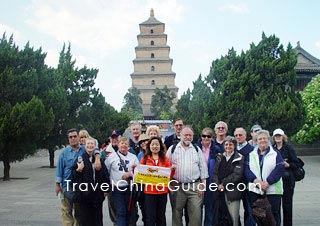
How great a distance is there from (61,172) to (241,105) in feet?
42.6

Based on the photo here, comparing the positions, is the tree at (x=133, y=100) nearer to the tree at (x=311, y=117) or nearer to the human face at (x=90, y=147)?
the tree at (x=311, y=117)

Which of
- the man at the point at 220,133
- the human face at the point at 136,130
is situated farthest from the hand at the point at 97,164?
the man at the point at 220,133

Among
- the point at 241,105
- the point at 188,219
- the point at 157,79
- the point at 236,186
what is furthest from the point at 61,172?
the point at 157,79

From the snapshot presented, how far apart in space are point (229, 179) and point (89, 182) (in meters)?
1.82

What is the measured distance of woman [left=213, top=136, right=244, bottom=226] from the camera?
16.5 ft

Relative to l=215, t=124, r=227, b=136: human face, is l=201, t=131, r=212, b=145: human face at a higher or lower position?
lower

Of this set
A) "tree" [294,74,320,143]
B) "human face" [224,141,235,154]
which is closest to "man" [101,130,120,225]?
"human face" [224,141,235,154]

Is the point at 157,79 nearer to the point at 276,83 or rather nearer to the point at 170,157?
the point at 276,83

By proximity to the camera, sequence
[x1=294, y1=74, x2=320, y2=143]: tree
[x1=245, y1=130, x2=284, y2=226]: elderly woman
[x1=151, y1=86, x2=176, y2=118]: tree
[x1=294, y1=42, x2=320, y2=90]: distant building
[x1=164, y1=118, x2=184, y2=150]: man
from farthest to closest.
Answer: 1. [x1=151, y1=86, x2=176, y2=118]: tree
2. [x1=294, y1=42, x2=320, y2=90]: distant building
3. [x1=294, y1=74, x2=320, y2=143]: tree
4. [x1=164, y1=118, x2=184, y2=150]: man
5. [x1=245, y1=130, x2=284, y2=226]: elderly woman

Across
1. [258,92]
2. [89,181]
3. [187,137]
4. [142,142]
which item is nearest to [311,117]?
[258,92]

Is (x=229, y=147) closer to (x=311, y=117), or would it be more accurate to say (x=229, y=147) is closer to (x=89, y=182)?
(x=89, y=182)

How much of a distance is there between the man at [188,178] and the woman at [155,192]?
0.20 metres

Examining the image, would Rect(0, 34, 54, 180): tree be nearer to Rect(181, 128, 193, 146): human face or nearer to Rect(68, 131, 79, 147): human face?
Rect(68, 131, 79, 147): human face

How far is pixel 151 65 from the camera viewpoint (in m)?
52.0
